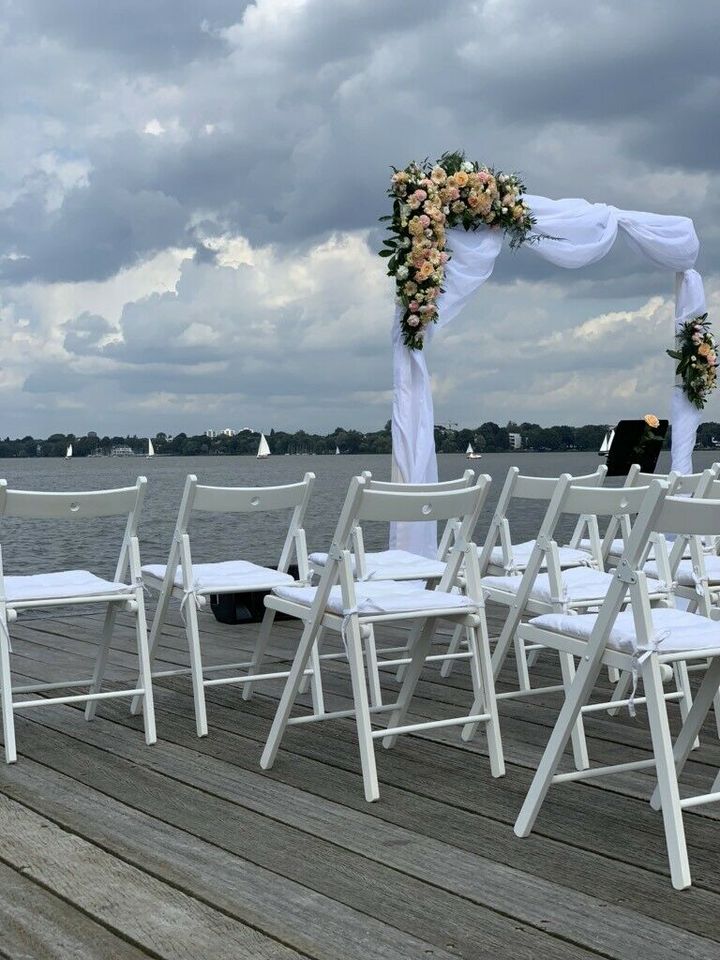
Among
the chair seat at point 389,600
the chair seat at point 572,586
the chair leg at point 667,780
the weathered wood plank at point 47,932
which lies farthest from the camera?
the chair seat at point 572,586

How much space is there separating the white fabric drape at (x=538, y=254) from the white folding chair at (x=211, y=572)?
2.53 m

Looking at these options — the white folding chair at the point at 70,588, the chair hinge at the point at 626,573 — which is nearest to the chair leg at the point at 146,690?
the white folding chair at the point at 70,588

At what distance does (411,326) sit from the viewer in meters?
6.50

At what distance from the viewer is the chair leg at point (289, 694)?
3.32m

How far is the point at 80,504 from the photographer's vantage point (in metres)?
3.58

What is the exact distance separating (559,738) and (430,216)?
14.2ft

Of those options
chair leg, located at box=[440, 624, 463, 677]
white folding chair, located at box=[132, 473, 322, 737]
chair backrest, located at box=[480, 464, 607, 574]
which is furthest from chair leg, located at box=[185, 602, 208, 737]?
chair leg, located at box=[440, 624, 463, 677]

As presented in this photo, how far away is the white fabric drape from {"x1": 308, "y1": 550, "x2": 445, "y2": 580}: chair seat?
2.11 meters

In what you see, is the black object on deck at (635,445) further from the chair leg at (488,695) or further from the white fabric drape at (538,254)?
the chair leg at (488,695)

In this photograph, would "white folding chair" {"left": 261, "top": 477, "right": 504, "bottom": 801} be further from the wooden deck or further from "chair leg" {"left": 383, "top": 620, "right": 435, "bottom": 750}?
the wooden deck

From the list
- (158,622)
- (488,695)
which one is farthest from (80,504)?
(488,695)

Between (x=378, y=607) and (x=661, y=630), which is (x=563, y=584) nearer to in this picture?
(x=378, y=607)

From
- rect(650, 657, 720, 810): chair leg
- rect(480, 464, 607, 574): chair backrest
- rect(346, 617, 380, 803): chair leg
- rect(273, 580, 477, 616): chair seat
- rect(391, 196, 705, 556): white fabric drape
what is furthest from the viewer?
rect(391, 196, 705, 556): white fabric drape

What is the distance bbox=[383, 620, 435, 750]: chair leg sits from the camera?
138 inches
